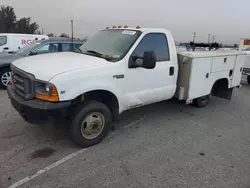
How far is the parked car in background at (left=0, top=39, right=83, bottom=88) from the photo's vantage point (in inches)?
270

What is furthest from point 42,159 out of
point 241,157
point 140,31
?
point 241,157

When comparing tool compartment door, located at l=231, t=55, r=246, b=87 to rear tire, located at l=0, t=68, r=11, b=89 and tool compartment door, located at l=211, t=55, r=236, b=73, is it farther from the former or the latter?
rear tire, located at l=0, t=68, r=11, b=89

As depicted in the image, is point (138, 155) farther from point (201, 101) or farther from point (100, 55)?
point (201, 101)

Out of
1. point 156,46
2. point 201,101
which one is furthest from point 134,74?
point 201,101

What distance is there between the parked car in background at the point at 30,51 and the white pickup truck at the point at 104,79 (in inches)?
126

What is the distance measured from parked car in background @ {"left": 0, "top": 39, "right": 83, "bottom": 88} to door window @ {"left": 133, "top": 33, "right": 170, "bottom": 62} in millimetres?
3199

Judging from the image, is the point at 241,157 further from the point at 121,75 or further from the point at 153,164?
the point at 121,75

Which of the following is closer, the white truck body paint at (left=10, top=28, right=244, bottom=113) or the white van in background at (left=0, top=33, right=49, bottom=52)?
the white truck body paint at (left=10, top=28, right=244, bottom=113)

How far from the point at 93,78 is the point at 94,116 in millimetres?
650

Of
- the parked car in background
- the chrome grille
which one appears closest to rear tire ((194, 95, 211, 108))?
the parked car in background

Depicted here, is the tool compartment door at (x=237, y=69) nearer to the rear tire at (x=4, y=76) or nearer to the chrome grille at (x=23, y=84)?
the chrome grille at (x=23, y=84)

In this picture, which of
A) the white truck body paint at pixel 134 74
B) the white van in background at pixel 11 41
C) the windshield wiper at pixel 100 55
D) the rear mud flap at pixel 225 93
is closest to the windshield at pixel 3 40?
the white van in background at pixel 11 41

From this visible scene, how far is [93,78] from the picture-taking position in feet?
10.8

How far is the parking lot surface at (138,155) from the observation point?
9.27ft
